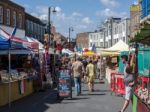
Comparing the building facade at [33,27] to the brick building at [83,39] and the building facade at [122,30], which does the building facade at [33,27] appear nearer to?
the building facade at [122,30]

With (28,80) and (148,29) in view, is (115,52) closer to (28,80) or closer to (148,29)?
(28,80)

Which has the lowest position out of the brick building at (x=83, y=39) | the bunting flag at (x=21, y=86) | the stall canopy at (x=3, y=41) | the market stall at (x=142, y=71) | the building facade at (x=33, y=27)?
Result: the bunting flag at (x=21, y=86)

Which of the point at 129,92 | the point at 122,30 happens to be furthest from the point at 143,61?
the point at 122,30

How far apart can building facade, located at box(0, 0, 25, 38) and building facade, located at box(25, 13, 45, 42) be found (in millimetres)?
5701

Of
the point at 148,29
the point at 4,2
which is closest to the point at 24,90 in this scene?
the point at 148,29

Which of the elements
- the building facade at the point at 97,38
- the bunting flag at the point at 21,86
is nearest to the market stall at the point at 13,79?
the bunting flag at the point at 21,86

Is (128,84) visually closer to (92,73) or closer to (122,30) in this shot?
(92,73)

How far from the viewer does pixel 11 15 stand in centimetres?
4872

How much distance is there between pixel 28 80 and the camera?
23391 millimetres

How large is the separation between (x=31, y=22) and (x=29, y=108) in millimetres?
46489

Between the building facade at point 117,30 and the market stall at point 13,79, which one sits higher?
the building facade at point 117,30

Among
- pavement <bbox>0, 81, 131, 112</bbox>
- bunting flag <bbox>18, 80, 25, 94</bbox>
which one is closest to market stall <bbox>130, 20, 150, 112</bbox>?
pavement <bbox>0, 81, 131, 112</bbox>

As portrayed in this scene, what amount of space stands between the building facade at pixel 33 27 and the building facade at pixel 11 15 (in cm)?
570

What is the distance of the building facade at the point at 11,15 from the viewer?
45531 mm
